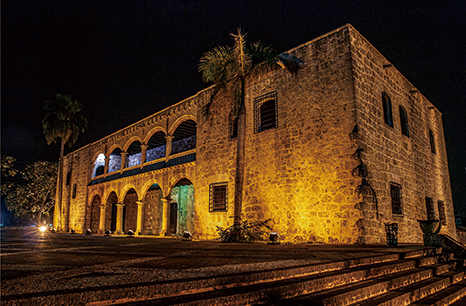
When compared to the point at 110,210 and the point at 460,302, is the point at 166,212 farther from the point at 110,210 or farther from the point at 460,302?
the point at 460,302

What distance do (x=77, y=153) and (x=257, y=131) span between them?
20.1 metres

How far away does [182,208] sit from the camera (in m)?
19.2

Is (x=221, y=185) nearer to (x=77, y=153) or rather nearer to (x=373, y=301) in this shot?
(x=373, y=301)

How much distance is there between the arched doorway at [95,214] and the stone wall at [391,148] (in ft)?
67.1

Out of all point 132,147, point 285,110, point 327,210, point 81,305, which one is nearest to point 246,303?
point 81,305

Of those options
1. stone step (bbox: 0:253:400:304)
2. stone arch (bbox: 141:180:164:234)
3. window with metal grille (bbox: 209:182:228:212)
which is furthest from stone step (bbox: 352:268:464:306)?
stone arch (bbox: 141:180:164:234)

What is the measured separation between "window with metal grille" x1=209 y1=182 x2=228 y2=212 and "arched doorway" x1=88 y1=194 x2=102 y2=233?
549 inches

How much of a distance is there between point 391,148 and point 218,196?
7051mm

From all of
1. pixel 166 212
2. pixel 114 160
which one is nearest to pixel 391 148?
pixel 166 212

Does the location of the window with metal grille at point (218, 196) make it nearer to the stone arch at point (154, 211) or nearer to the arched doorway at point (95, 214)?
the stone arch at point (154, 211)

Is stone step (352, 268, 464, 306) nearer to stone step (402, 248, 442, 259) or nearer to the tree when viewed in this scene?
stone step (402, 248, 442, 259)

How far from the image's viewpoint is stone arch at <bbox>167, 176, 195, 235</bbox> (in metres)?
18.4

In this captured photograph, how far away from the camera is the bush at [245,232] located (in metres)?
10.0

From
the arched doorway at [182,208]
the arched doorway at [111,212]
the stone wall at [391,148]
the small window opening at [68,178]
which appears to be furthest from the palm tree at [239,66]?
the small window opening at [68,178]
